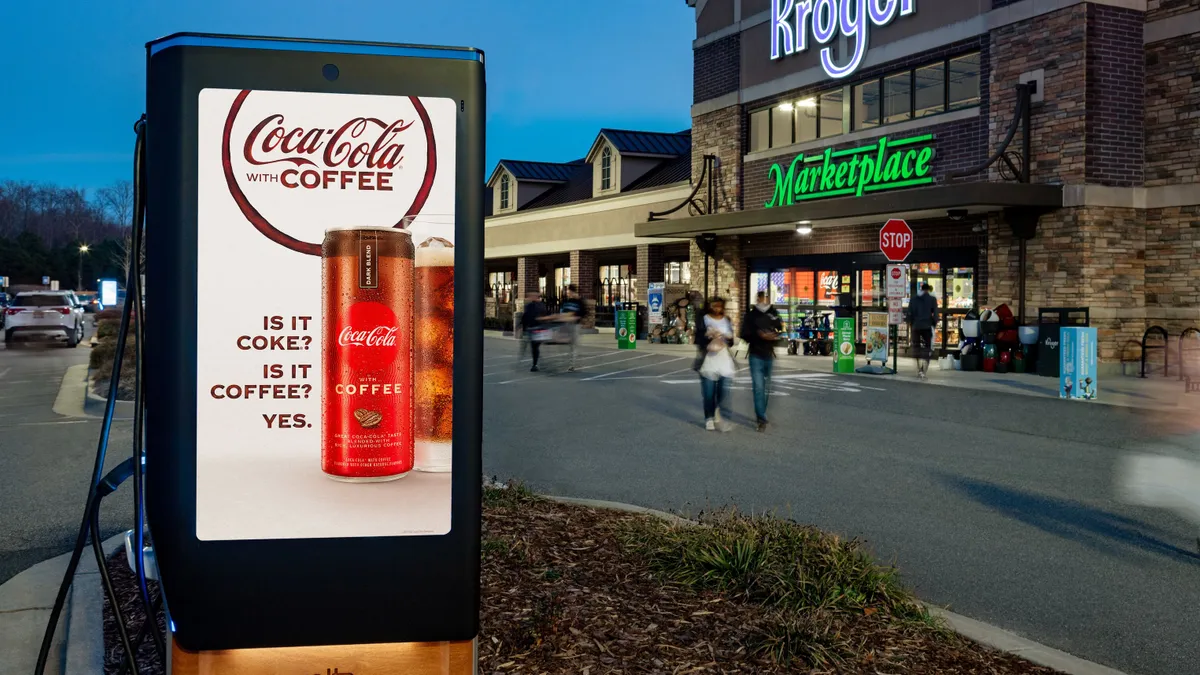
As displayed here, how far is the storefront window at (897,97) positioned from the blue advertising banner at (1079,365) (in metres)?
10.7

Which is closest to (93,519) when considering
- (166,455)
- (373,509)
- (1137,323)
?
(166,455)

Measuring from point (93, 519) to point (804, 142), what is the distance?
2772 centimetres

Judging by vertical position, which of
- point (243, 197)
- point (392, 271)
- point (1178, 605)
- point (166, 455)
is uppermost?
point (243, 197)

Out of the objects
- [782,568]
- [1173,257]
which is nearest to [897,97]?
[1173,257]

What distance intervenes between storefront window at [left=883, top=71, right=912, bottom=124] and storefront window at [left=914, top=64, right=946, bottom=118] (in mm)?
295

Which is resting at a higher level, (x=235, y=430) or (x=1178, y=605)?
(x=235, y=430)

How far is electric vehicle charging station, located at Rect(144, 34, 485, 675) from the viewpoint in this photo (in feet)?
9.37

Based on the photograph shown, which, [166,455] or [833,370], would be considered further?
[833,370]

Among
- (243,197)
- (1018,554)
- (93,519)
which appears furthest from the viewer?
(1018,554)

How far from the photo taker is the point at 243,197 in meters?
2.87

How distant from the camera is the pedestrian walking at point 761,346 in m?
13.5

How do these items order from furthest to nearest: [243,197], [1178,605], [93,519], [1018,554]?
[1018,554]
[1178,605]
[93,519]
[243,197]

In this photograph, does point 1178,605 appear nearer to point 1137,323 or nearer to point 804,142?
point 1137,323

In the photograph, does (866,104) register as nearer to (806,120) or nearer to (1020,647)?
(806,120)
